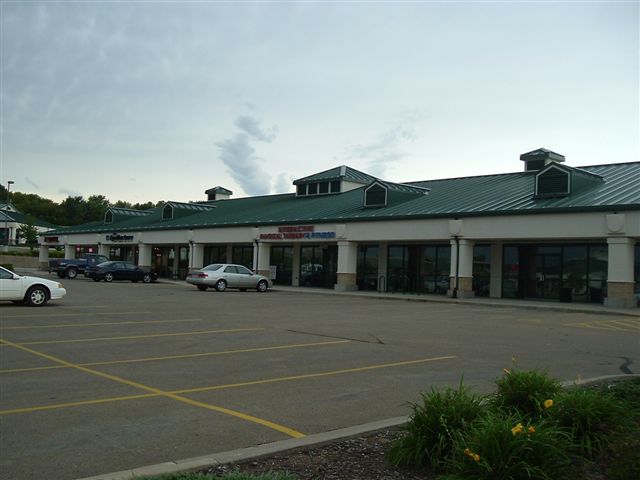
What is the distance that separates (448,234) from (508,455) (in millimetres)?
27967

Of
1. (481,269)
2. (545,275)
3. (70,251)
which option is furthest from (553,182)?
(70,251)

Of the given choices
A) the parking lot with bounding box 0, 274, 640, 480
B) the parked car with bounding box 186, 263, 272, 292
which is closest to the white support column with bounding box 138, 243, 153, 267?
the parked car with bounding box 186, 263, 272, 292

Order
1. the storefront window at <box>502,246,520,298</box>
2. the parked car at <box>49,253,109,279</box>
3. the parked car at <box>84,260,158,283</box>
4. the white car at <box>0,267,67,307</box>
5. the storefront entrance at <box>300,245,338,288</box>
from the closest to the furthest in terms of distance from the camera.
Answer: the white car at <box>0,267,67,307</box> < the storefront window at <box>502,246,520,298</box> < the parked car at <box>84,260,158,283</box> < the storefront entrance at <box>300,245,338,288</box> < the parked car at <box>49,253,109,279</box>

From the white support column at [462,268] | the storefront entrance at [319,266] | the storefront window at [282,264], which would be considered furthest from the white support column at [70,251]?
the white support column at [462,268]

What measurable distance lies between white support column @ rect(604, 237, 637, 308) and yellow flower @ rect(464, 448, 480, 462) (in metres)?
24.4

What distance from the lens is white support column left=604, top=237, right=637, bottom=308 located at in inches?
1019

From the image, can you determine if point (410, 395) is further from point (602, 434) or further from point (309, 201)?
point (309, 201)

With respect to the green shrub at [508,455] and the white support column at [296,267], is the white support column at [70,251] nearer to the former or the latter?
the white support column at [296,267]

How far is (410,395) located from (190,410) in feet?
9.30

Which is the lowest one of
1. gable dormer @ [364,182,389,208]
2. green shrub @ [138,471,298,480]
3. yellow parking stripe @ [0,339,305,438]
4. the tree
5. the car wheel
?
yellow parking stripe @ [0,339,305,438]

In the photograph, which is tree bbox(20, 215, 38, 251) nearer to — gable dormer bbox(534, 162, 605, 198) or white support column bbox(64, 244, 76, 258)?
white support column bbox(64, 244, 76, 258)

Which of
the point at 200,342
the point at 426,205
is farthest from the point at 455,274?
the point at 200,342

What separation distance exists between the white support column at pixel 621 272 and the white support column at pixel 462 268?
6.91 meters

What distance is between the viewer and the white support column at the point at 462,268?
31.3 metres
